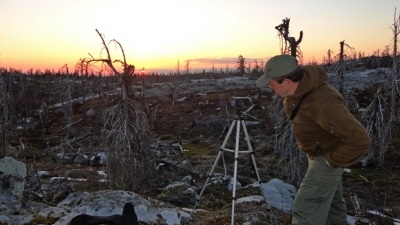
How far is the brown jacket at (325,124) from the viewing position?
3.42 m

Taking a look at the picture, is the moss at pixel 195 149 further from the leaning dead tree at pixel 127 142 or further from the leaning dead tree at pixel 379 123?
the leaning dead tree at pixel 127 142

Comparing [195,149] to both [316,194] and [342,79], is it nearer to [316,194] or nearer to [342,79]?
[342,79]

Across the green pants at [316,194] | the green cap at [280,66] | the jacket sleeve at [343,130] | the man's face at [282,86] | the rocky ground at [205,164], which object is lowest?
the rocky ground at [205,164]

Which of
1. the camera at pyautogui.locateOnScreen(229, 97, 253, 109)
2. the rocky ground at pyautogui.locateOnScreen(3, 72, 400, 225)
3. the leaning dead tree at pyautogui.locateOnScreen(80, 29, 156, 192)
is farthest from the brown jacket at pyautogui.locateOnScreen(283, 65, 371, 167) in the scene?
the leaning dead tree at pyautogui.locateOnScreen(80, 29, 156, 192)

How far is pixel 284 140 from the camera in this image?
36.3 feet

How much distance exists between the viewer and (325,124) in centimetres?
354

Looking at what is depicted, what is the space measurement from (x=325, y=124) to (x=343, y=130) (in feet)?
0.60

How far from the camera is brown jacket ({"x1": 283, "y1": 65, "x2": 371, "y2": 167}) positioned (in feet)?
11.2

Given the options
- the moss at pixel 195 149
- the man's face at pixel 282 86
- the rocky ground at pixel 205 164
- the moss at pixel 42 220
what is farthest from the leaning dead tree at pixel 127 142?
the moss at pixel 195 149

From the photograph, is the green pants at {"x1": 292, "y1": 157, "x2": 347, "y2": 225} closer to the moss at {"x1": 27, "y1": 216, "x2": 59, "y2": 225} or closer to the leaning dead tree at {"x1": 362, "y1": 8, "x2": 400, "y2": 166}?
the moss at {"x1": 27, "y1": 216, "x2": 59, "y2": 225}

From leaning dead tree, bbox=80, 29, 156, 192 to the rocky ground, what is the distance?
0.59 m

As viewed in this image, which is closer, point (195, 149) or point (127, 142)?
point (127, 142)

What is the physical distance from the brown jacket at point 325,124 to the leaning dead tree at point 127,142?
258 inches

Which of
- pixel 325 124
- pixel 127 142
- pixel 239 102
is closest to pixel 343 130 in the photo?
pixel 325 124
